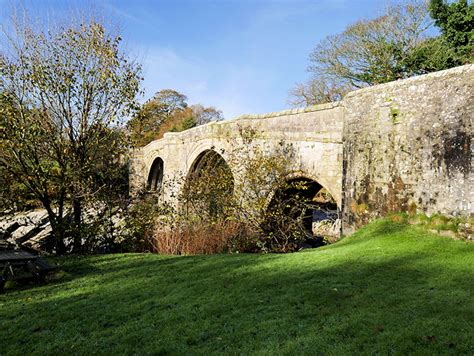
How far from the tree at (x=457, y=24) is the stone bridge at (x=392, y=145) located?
11259mm

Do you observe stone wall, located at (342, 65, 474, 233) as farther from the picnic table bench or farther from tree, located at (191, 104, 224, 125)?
tree, located at (191, 104, 224, 125)

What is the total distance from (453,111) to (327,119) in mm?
3041

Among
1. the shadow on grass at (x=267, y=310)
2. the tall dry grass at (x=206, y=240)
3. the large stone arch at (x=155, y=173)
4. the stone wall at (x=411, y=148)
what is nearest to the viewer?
the shadow on grass at (x=267, y=310)

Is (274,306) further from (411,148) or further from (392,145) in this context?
(392,145)

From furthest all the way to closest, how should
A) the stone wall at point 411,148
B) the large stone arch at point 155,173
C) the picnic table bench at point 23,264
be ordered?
the large stone arch at point 155,173, the picnic table bench at point 23,264, the stone wall at point 411,148

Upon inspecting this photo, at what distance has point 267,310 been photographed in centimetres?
403

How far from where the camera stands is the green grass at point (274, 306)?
3.27m

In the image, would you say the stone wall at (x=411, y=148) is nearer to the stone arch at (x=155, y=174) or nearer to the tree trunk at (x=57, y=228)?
the tree trunk at (x=57, y=228)

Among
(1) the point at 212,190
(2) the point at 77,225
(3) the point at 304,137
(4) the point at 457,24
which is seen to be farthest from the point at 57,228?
(4) the point at 457,24

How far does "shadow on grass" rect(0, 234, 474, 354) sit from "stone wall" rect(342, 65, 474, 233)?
4.13ft

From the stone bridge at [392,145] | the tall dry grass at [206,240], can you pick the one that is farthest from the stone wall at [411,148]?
the tall dry grass at [206,240]

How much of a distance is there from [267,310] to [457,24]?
1792 centimetres

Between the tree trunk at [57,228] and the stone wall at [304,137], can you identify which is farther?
the tree trunk at [57,228]

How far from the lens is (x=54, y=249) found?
34.4 ft
